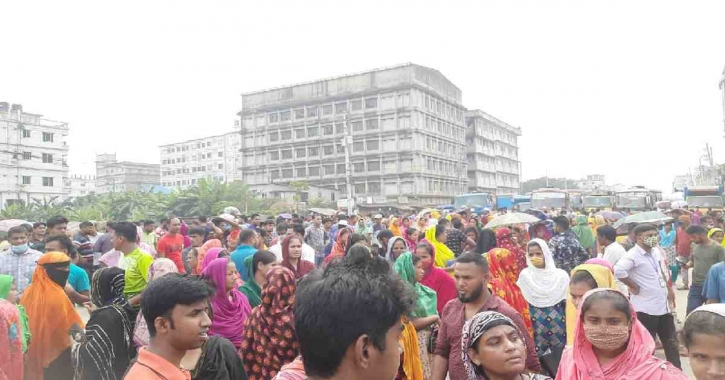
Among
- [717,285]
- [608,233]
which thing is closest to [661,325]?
[717,285]

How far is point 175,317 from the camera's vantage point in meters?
2.64

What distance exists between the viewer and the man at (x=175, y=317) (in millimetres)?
2582

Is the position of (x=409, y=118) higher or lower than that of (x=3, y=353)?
higher

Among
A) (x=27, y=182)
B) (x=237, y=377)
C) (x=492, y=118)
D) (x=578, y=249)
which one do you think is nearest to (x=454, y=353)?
(x=237, y=377)

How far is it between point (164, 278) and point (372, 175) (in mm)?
53297

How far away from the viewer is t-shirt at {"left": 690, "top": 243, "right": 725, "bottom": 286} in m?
7.34

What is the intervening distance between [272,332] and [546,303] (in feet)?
9.07

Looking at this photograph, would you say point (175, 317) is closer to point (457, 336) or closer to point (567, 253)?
point (457, 336)

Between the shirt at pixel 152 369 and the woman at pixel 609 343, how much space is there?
83.5 inches

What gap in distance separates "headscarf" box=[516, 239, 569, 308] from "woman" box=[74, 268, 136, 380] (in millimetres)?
3515

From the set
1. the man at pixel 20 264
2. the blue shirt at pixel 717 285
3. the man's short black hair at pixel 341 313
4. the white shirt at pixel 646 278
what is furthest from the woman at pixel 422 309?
the man at pixel 20 264

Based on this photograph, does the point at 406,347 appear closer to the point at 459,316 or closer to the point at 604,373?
the point at 459,316

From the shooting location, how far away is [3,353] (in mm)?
3264

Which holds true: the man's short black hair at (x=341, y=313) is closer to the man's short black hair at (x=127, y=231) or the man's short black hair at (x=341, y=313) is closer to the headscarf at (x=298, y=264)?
the headscarf at (x=298, y=264)
